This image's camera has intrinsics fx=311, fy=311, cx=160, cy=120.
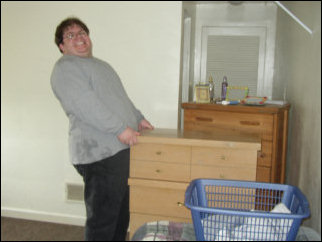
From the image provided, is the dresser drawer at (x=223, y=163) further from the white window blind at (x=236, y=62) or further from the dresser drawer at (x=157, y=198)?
the white window blind at (x=236, y=62)

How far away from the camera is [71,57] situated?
1548 millimetres

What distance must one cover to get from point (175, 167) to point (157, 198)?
7.5 inches

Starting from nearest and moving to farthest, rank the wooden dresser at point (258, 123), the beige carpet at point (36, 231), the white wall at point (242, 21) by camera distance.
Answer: the wooden dresser at point (258, 123), the beige carpet at point (36, 231), the white wall at point (242, 21)

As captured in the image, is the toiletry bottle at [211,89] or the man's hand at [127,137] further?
the toiletry bottle at [211,89]

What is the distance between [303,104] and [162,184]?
88 cm

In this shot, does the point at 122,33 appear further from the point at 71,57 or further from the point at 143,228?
the point at 143,228

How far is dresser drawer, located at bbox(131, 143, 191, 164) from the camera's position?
1.60 meters

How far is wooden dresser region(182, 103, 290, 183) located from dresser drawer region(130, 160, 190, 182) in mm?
460

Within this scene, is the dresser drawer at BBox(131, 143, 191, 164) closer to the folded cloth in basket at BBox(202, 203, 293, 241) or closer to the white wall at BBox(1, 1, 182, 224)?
the white wall at BBox(1, 1, 182, 224)

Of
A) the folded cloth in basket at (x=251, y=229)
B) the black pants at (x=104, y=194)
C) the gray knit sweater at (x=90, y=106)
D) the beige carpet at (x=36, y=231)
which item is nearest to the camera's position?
the folded cloth in basket at (x=251, y=229)

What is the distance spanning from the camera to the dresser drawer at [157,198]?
161cm

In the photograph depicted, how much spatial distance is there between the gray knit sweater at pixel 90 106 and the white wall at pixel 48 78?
0.52 meters

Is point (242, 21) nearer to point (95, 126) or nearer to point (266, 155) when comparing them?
point (266, 155)

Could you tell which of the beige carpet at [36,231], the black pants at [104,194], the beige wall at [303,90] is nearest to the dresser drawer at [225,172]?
the beige wall at [303,90]
